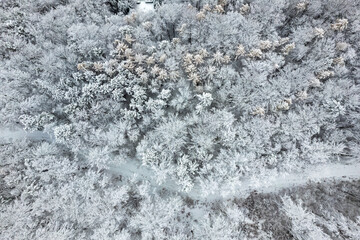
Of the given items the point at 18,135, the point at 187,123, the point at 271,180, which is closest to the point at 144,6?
the point at 187,123

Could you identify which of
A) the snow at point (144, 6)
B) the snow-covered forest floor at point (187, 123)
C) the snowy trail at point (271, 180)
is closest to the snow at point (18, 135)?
the snow-covered forest floor at point (187, 123)

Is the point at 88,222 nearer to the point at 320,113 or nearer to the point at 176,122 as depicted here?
the point at 176,122

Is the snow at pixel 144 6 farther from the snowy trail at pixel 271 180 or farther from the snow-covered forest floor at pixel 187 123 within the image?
the snowy trail at pixel 271 180

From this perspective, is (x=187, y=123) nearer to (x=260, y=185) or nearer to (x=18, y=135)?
(x=260, y=185)

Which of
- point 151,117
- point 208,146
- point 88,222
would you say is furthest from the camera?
point 151,117

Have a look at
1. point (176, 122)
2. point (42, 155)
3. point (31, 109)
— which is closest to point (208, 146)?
point (176, 122)

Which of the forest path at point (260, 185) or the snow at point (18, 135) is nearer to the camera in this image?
the forest path at point (260, 185)

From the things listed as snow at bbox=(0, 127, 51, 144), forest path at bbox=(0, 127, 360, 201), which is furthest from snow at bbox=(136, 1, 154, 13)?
forest path at bbox=(0, 127, 360, 201)
